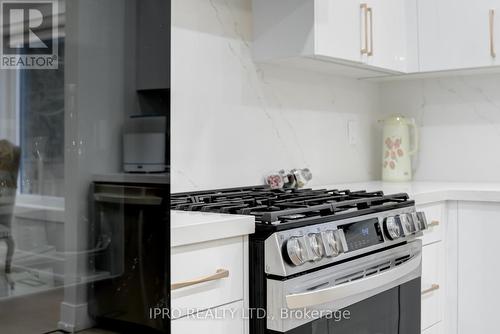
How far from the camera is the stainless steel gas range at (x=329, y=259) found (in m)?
1.30

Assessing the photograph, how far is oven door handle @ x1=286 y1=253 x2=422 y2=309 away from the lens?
51.1 inches

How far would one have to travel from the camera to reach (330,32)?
204 cm

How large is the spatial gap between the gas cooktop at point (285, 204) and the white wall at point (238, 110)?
0.15 metres

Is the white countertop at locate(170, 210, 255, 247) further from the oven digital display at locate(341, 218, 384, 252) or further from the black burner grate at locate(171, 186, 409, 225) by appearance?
the oven digital display at locate(341, 218, 384, 252)

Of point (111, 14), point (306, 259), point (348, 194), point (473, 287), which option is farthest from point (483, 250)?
point (111, 14)

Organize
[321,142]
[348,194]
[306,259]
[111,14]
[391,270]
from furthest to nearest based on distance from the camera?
[321,142], [348,194], [391,270], [306,259], [111,14]

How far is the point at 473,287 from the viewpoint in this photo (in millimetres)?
2223

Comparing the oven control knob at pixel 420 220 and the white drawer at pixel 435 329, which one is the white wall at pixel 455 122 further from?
the oven control knob at pixel 420 220

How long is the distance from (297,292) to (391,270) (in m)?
0.48

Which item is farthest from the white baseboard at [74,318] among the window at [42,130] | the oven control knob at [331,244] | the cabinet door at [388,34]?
the cabinet door at [388,34]

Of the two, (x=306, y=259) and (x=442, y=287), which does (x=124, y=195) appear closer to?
(x=306, y=259)

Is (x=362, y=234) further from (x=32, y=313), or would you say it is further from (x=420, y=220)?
(x=32, y=313)

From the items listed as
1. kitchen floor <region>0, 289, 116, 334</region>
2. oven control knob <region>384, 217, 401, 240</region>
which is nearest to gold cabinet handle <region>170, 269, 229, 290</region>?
kitchen floor <region>0, 289, 116, 334</region>

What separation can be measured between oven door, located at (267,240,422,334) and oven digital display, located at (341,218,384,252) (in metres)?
0.04
